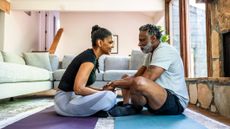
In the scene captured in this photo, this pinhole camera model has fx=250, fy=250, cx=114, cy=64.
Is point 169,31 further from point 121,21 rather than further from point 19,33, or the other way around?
point 19,33

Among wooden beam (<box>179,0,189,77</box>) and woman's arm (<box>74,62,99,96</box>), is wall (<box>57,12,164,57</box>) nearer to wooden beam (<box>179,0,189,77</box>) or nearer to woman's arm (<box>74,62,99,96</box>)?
wooden beam (<box>179,0,189,77</box>)

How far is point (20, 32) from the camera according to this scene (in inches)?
260

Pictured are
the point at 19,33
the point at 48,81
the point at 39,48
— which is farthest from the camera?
the point at 39,48

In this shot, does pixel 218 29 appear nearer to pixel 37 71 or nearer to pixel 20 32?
pixel 37 71

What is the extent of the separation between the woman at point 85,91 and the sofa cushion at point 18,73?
0.78 metres

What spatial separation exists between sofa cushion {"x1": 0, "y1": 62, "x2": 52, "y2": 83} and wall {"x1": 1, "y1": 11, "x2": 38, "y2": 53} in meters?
2.36

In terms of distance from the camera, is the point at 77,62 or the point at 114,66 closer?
the point at 77,62

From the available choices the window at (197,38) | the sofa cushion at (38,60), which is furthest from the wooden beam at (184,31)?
the sofa cushion at (38,60)

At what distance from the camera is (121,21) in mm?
8312

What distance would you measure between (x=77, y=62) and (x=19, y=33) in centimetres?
488

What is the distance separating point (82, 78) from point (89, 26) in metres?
6.44

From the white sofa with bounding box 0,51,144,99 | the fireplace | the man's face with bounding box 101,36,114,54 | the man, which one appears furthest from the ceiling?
the man's face with bounding box 101,36,114,54

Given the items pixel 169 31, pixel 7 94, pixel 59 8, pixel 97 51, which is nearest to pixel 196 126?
pixel 97 51

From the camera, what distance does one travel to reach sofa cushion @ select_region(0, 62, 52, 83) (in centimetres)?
272
